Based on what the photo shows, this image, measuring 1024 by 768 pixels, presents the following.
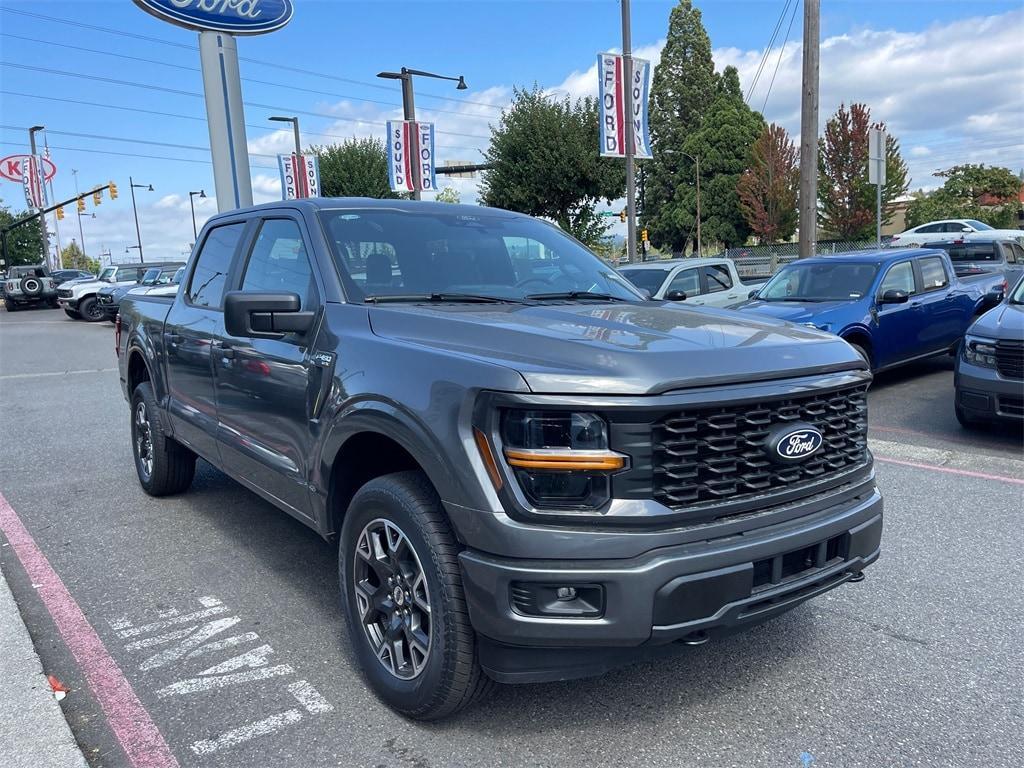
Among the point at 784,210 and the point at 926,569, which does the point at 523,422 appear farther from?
the point at 784,210

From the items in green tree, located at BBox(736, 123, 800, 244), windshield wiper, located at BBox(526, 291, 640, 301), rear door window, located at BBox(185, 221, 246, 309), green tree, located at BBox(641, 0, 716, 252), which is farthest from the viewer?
green tree, located at BBox(641, 0, 716, 252)

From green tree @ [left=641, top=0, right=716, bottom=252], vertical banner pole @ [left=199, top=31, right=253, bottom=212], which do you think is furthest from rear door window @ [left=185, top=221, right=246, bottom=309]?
green tree @ [left=641, top=0, right=716, bottom=252]

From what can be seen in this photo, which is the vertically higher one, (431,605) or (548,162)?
(548,162)

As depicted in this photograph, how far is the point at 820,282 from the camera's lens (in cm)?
978

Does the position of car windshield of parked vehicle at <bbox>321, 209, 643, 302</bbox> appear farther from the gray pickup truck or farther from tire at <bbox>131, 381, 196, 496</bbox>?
tire at <bbox>131, 381, 196, 496</bbox>

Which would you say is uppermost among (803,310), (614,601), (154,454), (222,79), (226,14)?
(226,14)

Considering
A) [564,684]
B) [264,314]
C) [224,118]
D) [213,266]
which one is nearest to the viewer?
[564,684]

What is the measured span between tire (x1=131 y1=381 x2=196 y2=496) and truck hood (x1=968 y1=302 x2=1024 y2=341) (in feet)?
21.1

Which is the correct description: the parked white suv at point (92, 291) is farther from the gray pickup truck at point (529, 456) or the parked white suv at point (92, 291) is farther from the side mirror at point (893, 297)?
the gray pickup truck at point (529, 456)

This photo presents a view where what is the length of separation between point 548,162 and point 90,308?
1726 centimetres

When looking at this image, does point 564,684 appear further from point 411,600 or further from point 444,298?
point 444,298

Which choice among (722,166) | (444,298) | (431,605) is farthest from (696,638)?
(722,166)

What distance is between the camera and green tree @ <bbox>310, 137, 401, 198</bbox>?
38.3 metres

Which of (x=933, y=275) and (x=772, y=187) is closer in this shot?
(x=933, y=275)
